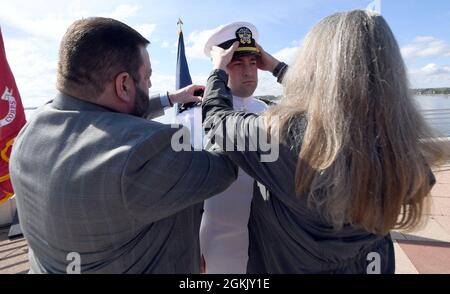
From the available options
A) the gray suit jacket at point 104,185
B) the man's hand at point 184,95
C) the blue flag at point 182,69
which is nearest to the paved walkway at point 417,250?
the man's hand at point 184,95

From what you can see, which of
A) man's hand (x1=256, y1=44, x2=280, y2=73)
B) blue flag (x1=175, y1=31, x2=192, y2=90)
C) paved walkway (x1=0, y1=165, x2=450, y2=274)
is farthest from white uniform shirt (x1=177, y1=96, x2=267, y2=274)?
blue flag (x1=175, y1=31, x2=192, y2=90)

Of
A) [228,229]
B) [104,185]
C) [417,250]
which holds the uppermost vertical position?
[104,185]

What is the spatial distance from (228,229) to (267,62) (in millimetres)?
1000

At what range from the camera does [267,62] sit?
1.90m

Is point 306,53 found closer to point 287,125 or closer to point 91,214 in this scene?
point 287,125

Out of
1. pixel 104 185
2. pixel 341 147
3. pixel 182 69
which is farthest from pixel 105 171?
pixel 182 69

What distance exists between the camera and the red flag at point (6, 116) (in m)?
4.09

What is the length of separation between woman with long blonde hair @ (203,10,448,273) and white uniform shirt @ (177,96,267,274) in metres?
0.54

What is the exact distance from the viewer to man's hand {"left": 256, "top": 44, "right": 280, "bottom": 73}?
1.86 m

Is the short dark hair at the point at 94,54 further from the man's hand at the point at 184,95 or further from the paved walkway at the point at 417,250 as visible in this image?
the paved walkway at the point at 417,250

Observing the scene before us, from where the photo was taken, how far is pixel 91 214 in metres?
0.95

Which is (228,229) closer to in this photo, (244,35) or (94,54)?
(94,54)

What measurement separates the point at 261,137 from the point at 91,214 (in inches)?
22.7
